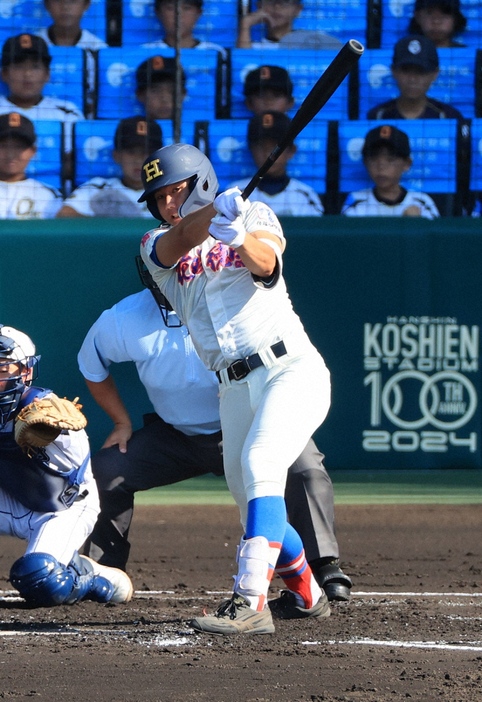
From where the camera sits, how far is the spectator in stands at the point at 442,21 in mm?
8508

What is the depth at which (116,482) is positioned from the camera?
452 centimetres

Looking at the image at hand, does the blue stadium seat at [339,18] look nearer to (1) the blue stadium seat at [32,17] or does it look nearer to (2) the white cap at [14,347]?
(1) the blue stadium seat at [32,17]

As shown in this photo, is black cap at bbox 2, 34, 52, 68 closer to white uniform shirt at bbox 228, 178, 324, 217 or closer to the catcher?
white uniform shirt at bbox 228, 178, 324, 217

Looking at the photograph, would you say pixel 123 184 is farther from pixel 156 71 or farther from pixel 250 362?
pixel 250 362

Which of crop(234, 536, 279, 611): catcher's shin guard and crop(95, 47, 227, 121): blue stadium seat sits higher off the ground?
crop(95, 47, 227, 121): blue stadium seat

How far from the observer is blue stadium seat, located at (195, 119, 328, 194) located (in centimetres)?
819

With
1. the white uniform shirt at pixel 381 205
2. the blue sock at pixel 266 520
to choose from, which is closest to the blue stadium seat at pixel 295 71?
the white uniform shirt at pixel 381 205

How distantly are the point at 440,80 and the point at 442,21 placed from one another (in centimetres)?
44

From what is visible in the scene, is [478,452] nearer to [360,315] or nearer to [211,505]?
[360,315]

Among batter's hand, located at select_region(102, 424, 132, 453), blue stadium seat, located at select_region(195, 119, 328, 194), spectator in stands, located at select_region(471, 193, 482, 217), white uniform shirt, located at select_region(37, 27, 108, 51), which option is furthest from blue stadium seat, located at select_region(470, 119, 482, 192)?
batter's hand, located at select_region(102, 424, 132, 453)

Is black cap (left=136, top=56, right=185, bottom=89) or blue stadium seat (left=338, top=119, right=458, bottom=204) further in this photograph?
black cap (left=136, top=56, right=185, bottom=89)

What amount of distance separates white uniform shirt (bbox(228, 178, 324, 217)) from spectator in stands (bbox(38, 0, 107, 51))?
168 cm

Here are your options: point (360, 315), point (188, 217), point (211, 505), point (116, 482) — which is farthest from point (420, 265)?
point (188, 217)

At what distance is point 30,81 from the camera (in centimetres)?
838
